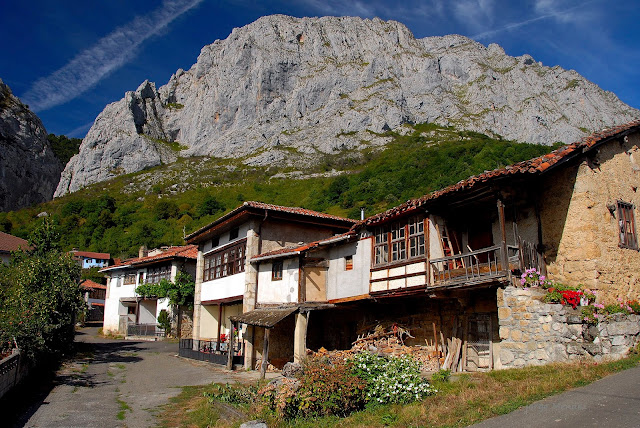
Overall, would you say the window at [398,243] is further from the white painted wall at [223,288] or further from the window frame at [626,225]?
the white painted wall at [223,288]

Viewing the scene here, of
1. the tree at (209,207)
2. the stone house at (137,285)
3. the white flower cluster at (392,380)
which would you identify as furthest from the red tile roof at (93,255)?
the white flower cluster at (392,380)

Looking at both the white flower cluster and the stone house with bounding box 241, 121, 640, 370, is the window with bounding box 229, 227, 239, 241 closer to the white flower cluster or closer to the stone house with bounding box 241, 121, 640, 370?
the stone house with bounding box 241, 121, 640, 370

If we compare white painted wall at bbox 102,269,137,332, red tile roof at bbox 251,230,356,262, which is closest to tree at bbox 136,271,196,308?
white painted wall at bbox 102,269,137,332

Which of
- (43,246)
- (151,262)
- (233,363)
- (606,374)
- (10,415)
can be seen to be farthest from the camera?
(151,262)

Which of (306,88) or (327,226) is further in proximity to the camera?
(306,88)

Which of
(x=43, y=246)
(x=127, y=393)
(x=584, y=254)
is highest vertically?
(x=43, y=246)

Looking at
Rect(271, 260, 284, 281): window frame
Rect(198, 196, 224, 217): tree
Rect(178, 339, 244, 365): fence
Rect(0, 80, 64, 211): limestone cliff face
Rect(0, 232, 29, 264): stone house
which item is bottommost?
Rect(178, 339, 244, 365): fence

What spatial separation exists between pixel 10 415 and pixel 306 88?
384ft

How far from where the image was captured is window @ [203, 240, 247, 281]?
75.3ft

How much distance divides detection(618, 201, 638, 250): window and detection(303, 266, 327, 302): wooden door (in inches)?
433

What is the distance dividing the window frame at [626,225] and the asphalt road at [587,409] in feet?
18.7

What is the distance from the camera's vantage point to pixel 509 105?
11506cm

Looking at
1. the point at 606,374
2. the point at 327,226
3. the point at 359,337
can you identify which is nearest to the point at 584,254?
the point at 606,374

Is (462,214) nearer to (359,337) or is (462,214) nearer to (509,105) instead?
(359,337)
